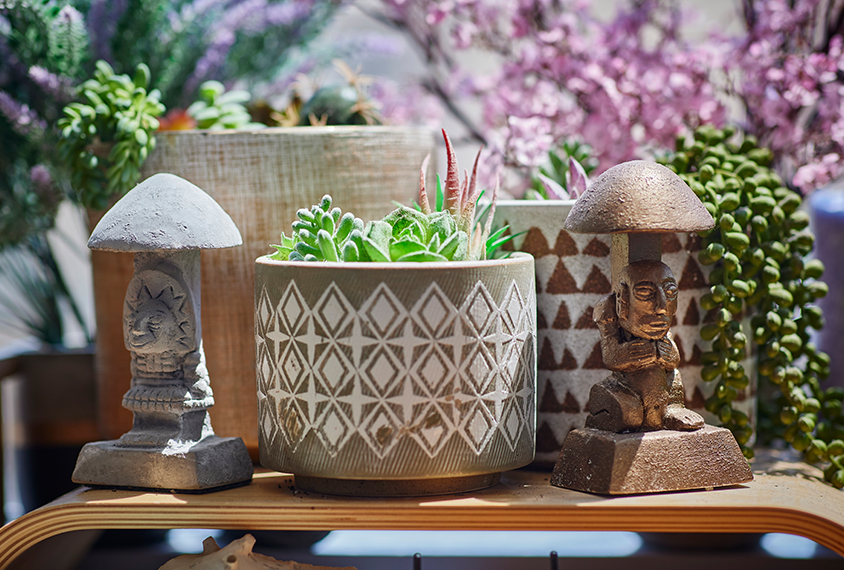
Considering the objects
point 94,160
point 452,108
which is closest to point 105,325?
point 94,160

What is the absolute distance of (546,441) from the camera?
42.0 inches

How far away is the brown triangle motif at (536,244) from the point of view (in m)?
1.05

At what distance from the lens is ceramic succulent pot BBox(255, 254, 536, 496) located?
0.85 m

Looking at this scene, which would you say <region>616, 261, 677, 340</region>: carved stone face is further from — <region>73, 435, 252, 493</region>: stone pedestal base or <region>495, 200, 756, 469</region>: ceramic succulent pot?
<region>73, 435, 252, 493</region>: stone pedestal base

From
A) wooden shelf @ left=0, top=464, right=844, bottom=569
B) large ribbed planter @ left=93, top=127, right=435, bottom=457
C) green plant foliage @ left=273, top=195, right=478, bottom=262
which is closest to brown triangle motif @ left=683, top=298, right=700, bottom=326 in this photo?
wooden shelf @ left=0, top=464, right=844, bottom=569

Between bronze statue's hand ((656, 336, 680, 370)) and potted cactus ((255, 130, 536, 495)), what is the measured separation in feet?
0.52

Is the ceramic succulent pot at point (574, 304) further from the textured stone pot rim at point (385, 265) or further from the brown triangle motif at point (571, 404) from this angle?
the textured stone pot rim at point (385, 265)

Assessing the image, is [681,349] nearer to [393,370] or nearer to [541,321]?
[541,321]

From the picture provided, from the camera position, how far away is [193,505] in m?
0.87

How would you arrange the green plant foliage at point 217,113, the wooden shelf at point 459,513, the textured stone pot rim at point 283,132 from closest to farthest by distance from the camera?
the wooden shelf at point 459,513, the textured stone pot rim at point 283,132, the green plant foliage at point 217,113

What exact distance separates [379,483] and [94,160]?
23.9 inches

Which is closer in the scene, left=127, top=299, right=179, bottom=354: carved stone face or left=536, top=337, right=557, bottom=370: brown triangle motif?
left=127, top=299, right=179, bottom=354: carved stone face

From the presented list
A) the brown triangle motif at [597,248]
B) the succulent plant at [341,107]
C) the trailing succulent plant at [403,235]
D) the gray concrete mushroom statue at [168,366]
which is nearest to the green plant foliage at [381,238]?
the trailing succulent plant at [403,235]

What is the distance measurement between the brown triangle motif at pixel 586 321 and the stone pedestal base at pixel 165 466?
478 millimetres
